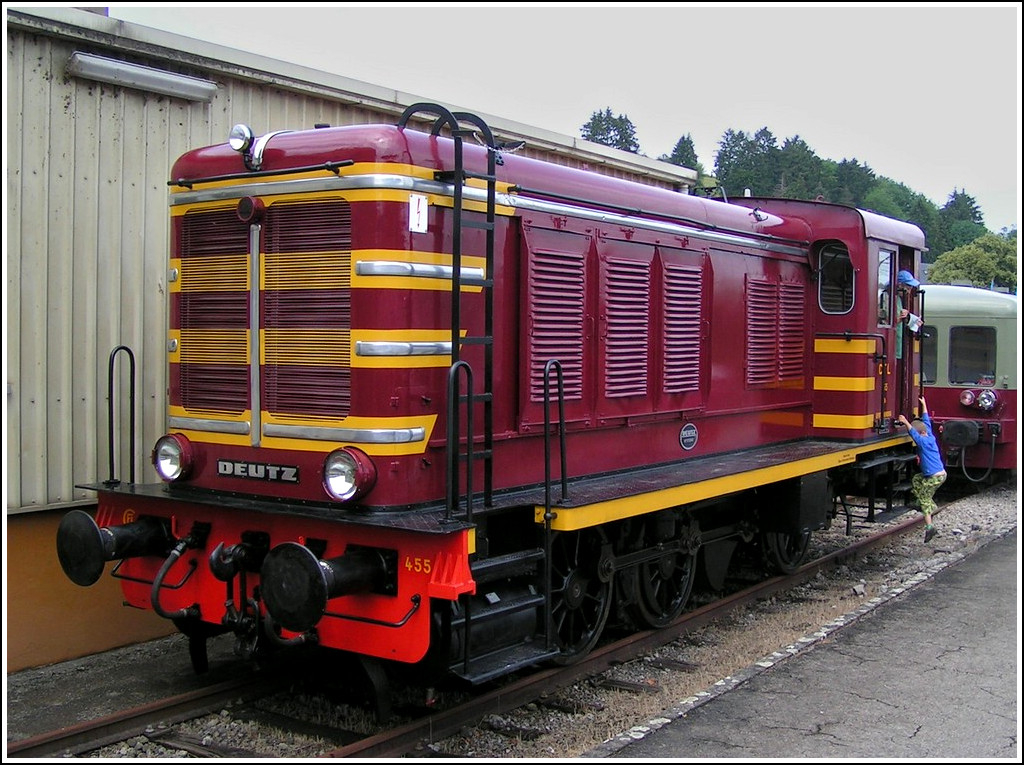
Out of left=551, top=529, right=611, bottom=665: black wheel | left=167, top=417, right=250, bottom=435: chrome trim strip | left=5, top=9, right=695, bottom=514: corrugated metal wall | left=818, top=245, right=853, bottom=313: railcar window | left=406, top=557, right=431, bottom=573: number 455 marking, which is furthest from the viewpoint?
left=818, top=245, right=853, bottom=313: railcar window

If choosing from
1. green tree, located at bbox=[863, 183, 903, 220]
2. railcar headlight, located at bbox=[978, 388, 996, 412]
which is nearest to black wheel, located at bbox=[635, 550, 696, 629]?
railcar headlight, located at bbox=[978, 388, 996, 412]

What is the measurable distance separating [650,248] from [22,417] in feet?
14.3

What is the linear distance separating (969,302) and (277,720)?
1336 centimetres

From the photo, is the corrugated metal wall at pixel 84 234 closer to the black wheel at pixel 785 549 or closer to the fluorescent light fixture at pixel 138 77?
the fluorescent light fixture at pixel 138 77

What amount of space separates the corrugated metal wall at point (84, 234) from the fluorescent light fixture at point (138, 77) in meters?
0.11

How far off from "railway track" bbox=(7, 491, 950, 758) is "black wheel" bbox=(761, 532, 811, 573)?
2441 millimetres

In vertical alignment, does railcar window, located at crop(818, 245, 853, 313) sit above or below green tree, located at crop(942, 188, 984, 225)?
A: below

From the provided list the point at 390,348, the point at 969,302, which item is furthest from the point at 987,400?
the point at 390,348

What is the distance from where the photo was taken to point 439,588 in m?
4.84

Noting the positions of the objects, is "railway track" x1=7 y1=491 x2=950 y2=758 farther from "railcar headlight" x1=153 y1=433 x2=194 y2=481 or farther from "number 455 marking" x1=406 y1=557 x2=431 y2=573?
"railcar headlight" x1=153 y1=433 x2=194 y2=481

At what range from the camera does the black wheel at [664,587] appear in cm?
704

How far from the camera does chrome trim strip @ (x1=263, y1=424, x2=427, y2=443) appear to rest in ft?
17.2

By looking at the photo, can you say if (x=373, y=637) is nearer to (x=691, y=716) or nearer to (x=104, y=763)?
(x=104, y=763)

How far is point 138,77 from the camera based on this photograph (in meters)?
6.75
